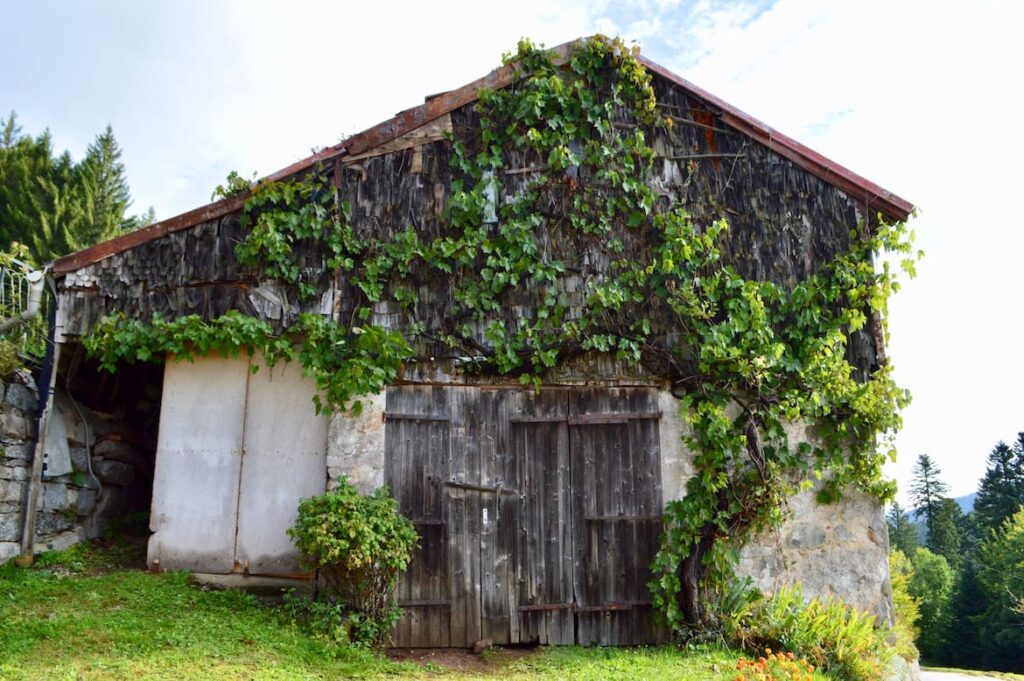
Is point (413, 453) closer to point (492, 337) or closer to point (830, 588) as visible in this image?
point (492, 337)

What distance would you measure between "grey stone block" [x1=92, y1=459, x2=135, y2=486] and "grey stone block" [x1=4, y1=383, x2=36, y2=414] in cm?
109

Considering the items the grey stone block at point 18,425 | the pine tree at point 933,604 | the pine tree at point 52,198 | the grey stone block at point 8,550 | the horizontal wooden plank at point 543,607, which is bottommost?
the pine tree at point 933,604

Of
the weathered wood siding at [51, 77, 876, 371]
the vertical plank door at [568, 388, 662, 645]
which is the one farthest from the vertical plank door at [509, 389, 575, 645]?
the weathered wood siding at [51, 77, 876, 371]

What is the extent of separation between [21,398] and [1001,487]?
30.5 m

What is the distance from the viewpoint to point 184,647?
609 cm

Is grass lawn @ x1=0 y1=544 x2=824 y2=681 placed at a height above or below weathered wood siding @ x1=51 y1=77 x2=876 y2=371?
below

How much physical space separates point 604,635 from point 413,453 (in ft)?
8.37

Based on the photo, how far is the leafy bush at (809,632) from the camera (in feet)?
23.5

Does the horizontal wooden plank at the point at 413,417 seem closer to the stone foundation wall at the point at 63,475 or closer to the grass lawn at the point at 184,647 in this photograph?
the grass lawn at the point at 184,647

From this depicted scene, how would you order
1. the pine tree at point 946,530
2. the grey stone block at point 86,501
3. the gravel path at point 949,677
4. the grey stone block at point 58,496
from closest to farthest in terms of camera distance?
the grey stone block at point 58,496 → the grey stone block at point 86,501 → the gravel path at point 949,677 → the pine tree at point 946,530

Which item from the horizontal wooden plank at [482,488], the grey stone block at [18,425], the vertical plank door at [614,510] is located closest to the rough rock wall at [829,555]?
the vertical plank door at [614,510]

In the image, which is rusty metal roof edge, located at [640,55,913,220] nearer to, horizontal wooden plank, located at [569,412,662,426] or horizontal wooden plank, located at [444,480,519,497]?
horizontal wooden plank, located at [569,412,662,426]

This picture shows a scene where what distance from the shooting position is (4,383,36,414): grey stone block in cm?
780

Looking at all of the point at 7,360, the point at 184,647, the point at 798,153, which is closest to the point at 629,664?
the point at 184,647
